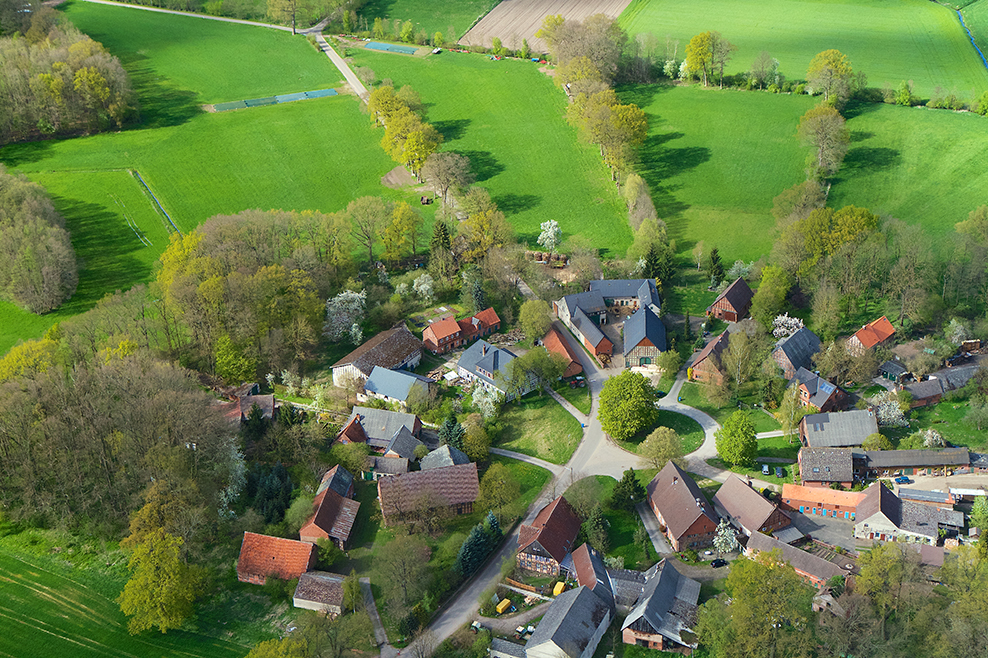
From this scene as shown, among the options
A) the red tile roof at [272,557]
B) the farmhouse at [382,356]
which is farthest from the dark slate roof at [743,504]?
the farmhouse at [382,356]

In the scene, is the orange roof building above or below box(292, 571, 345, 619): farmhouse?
above

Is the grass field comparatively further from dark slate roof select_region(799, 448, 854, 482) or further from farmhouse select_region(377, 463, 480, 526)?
farmhouse select_region(377, 463, 480, 526)

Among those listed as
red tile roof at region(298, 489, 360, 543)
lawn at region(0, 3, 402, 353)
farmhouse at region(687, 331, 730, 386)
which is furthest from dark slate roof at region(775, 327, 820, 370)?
lawn at region(0, 3, 402, 353)

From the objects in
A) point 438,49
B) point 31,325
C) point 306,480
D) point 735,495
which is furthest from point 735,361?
point 438,49

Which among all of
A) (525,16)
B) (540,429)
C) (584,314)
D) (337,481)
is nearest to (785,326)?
(584,314)

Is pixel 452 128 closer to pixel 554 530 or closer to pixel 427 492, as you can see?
pixel 427 492

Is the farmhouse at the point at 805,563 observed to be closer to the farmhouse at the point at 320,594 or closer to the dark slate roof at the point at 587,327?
the farmhouse at the point at 320,594

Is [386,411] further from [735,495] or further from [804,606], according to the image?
[804,606]
